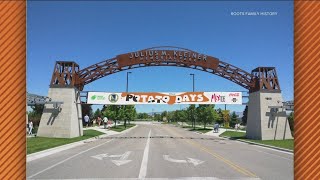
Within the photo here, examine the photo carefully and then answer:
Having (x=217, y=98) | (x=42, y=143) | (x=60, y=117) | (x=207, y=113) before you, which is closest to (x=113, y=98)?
(x=60, y=117)

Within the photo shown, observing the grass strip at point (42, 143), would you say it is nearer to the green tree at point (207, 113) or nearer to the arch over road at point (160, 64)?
the arch over road at point (160, 64)

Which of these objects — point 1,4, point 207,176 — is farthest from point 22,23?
point 207,176

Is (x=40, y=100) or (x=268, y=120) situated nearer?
(x=268, y=120)

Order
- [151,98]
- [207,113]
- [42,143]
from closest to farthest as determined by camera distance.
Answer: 1. [42,143]
2. [151,98]
3. [207,113]

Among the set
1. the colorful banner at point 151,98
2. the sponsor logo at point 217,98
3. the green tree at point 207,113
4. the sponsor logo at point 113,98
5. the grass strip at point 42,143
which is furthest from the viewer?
the green tree at point 207,113

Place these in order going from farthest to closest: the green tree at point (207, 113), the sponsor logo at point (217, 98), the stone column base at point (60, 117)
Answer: the green tree at point (207, 113) → the sponsor logo at point (217, 98) → the stone column base at point (60, 117)

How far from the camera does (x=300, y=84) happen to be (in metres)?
2.40

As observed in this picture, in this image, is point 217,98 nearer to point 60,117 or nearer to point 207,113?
point 60,117

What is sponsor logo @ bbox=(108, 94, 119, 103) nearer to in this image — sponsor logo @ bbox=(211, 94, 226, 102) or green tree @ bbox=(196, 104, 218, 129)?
sponsor logo @ bbox=(211, 94, 226, 102)

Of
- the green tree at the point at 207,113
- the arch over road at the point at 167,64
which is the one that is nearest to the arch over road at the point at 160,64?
the arch over road at the point at 167,64

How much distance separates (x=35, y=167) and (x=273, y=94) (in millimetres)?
27328

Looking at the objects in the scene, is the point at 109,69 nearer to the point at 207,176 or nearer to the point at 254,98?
the point at 254,98

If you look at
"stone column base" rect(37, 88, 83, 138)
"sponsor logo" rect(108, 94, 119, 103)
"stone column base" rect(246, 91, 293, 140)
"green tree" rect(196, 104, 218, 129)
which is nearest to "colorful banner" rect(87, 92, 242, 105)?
"sponsor logo" rect(108, 94, 119, 103)

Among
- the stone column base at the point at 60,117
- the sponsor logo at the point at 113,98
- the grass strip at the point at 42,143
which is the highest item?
the sponsor logo at the point at 113,98
